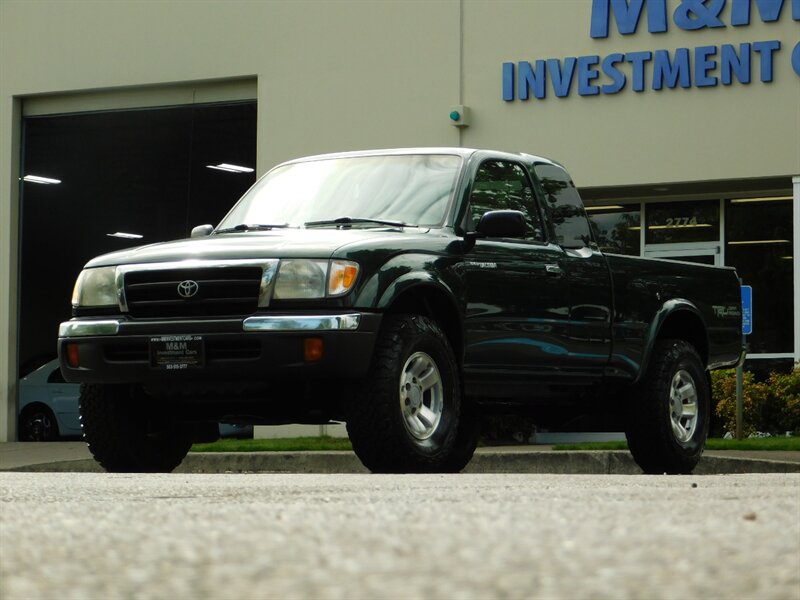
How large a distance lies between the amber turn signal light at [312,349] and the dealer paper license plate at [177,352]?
1.86 ft

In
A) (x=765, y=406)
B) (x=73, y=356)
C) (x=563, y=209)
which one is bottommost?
(x=765, y=406)

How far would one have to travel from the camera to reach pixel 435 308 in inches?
351

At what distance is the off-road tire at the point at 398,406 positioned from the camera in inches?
319

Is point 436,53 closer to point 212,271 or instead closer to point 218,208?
point 218,208

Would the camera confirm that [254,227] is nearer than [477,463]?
Yes

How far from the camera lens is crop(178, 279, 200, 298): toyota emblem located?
8414 millimetres

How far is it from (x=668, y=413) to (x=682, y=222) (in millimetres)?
9550

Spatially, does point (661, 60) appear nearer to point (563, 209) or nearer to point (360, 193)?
point (563, 209)

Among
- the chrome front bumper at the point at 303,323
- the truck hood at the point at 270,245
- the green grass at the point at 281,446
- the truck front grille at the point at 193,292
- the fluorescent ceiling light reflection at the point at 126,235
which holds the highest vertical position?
the fluorescent ceiling light reflection at the point at 126,235

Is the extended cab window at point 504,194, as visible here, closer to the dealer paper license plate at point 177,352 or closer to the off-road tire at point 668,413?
the off-road tire at point 668,413

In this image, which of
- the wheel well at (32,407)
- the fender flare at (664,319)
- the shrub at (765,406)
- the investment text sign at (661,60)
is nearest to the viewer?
the fender flare at (664,319)

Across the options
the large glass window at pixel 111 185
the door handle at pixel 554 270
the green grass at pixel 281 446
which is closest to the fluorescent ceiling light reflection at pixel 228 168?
the large glass window at pixel 111 185

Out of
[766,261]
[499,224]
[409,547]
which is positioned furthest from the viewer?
[766,261]

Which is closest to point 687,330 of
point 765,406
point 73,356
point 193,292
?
point 193,292
